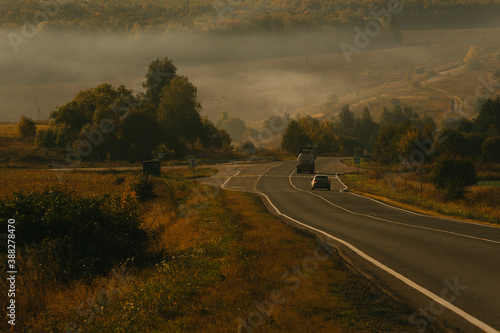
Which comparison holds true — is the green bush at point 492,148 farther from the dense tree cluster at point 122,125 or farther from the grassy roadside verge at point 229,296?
the grassy roadside verge at point 229,296

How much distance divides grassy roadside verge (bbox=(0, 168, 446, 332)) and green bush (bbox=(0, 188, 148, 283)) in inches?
32.3

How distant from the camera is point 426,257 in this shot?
14.1m

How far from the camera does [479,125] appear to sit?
12425 cm

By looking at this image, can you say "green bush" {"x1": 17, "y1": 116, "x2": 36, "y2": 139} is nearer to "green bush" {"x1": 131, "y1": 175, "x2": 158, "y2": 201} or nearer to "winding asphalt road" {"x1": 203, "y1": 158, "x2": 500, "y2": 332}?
"green bush" {"x1": 131, "y1": 175, "x2": 158, "y2": 201}

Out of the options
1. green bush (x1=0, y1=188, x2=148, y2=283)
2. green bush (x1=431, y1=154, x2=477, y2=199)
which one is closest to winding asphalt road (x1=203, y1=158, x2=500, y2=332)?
green bush (x1=0, y1=188, x2=148, y2=283)

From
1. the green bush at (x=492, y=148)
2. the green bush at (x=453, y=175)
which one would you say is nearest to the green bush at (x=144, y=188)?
the green bush at (x=453, y=175)

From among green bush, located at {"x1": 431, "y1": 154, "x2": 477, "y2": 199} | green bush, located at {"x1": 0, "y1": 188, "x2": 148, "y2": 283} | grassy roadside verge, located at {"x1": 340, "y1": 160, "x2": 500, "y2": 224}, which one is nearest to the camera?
green bush, located at {"x1": 0, "y1": 188, "x2": 148, "y2": 283}

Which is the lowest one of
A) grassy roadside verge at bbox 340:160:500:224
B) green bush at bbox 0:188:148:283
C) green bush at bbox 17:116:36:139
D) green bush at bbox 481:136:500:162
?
grassy roadside verge at bbox 340:160:500:224

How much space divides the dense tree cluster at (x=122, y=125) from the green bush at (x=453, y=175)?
62.0 meters

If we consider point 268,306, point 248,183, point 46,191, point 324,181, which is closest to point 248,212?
point 46,191

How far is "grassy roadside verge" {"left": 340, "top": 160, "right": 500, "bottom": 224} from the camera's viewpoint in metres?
30.2

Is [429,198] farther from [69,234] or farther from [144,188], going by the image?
[69,234]

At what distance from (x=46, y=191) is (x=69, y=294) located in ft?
22.8

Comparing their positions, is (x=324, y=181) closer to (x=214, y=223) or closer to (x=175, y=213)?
(x=175, y=213)
